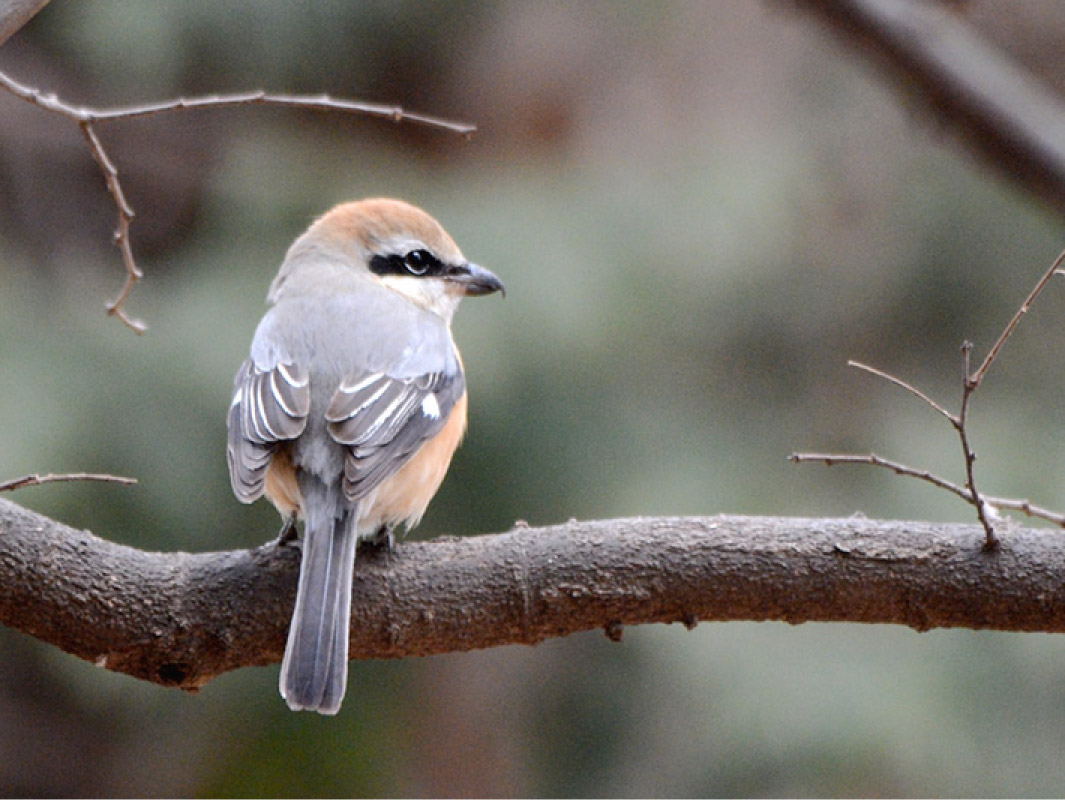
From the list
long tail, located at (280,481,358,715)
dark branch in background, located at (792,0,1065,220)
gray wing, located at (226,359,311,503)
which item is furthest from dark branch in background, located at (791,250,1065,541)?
gray wing, located at (226,359,311,503)

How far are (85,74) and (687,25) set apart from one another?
407cm

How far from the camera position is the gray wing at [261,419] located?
3467 mm

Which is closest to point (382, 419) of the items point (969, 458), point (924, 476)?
point (924, 476)

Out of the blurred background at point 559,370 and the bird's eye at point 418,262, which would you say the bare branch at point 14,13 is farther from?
the blurred background at point 559,370

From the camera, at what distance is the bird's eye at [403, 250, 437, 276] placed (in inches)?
181

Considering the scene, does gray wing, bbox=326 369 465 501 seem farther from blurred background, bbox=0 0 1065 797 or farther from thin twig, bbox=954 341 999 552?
blurred background, bbox=0 0 1065 797

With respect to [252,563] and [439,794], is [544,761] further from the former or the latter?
[252,563]

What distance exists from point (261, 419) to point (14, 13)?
1.38 meters

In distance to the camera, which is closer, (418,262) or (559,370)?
(418,262)

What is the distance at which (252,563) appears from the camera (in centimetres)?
334

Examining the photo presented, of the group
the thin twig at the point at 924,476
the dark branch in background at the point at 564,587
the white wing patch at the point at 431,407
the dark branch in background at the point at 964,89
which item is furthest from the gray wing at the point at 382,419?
the dark branch in background at the point at 964,89

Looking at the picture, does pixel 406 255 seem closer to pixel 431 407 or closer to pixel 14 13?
pixel 431 407

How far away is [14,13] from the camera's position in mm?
2549

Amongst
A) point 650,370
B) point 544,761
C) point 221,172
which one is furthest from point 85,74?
point 544,761
